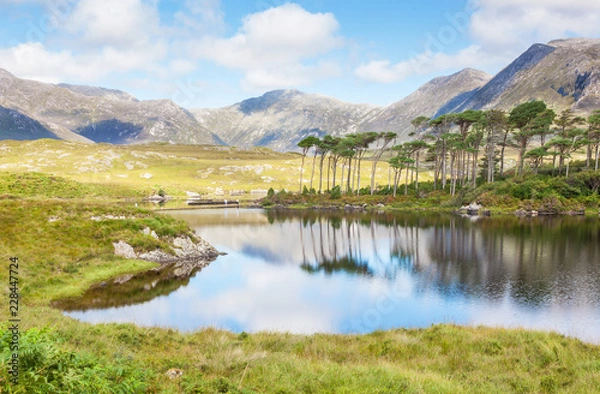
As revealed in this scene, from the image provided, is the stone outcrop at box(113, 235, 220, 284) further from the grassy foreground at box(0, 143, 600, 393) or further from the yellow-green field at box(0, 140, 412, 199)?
the yellow-green field at box(0, 140, 412, 199)

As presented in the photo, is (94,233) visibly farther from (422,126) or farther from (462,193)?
(422,126)

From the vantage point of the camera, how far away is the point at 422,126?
103 meters

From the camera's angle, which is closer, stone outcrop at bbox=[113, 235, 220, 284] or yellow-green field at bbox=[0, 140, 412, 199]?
stone outcrop at bbox=[113, 235, 220, 284]

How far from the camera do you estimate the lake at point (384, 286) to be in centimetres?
2202

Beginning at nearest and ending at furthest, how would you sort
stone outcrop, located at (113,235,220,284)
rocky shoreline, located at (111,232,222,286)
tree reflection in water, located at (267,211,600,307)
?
tree reflection in water, located at (267,211,600,307), rocky shoreline, located at (111,232,222,286), stone outcrop, located at (113,235,220,284)

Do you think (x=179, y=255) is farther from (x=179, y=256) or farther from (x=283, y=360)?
(x=283, y=360)

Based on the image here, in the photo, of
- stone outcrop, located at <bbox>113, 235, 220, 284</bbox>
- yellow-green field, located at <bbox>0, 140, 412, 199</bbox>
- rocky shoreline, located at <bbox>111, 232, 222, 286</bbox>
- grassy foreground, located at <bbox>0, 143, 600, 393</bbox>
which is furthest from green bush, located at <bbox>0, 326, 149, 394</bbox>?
yellow-green field, located at <bbox>0, 140, 412, 199</bbox>

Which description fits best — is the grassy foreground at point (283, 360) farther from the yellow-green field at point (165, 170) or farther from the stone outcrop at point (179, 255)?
the yellow-green field at point (165, 170)

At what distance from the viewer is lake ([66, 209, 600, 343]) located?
72.2ft

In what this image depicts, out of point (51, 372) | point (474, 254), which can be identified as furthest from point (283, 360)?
point (474, 254)

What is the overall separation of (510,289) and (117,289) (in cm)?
2915

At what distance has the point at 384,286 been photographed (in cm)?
2975

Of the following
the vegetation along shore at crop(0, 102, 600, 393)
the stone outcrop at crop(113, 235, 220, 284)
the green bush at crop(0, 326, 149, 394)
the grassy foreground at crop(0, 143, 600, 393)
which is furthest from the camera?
the stone outcrop at crop(113, 235, 220, 284)

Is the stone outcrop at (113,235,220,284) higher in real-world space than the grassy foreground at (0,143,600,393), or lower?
lower
